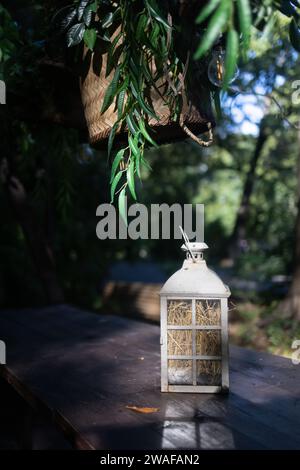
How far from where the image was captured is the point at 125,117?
1.80m

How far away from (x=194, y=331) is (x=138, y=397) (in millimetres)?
300

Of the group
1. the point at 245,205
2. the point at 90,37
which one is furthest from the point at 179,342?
the point at 245,205

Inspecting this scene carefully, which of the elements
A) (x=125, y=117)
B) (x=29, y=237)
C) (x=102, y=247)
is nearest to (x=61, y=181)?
(x=29, y=237)

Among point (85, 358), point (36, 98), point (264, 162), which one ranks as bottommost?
point (85, 358)

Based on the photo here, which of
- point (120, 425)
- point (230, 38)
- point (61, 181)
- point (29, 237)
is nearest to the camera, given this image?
point (230, 38)

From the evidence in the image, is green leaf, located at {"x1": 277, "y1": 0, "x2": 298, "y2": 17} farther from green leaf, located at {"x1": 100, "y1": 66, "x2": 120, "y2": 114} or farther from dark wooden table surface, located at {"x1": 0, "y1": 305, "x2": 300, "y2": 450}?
dark wooden table surface, located at {"x1": 0, "y1": 305, "x2": 300, "y2": 450}

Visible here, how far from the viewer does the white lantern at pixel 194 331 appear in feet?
6.00

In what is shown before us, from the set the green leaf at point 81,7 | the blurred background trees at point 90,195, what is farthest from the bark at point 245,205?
the green leaf at point 81,7

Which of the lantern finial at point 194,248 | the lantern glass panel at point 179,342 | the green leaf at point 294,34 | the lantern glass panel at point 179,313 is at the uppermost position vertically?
the green leaf at point 294,34

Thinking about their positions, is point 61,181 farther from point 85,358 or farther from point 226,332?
point 226,332

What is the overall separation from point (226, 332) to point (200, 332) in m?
0.10

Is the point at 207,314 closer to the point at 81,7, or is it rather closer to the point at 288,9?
the point at 288,9

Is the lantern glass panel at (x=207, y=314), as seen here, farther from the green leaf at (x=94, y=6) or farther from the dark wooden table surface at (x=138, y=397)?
the green leaf at (x=94, y=6)

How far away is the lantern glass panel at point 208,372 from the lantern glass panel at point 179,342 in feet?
0.20
